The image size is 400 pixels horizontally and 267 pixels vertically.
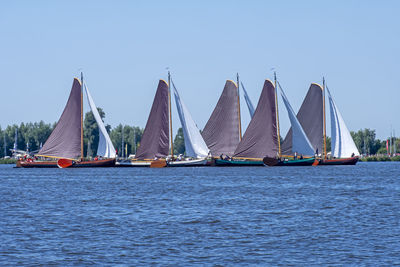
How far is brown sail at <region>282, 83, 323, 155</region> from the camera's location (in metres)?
130

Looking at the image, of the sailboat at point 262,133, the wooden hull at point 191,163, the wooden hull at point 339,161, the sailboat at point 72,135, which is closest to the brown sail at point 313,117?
the wooden hull at point 339,161

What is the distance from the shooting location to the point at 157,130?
122812mm

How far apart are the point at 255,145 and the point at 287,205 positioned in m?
70.7

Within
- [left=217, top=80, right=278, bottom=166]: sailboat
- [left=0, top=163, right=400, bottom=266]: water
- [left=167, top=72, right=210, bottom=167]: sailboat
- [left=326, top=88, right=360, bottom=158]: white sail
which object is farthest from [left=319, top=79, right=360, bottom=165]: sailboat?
[left=0, top=163, right=400, bottom=266]: water

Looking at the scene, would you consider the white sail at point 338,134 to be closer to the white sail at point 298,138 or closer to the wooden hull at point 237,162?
the white sail at point 298,138

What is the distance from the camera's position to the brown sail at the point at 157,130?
123 m

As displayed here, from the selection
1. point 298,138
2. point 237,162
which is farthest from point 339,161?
point 237,162

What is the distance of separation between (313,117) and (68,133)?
41582 millimetres

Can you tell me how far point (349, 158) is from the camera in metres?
129

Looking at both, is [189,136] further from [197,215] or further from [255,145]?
[197,215]

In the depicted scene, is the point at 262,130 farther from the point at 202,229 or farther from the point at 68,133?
the point at 202,229

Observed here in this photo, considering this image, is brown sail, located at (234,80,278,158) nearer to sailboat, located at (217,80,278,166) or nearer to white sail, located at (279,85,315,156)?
sailboat, located at (217,80,278,166)

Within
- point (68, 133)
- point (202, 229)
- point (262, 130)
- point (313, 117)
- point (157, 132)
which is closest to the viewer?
point (202, 229)

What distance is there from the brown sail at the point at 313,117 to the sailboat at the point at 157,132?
23.1m
